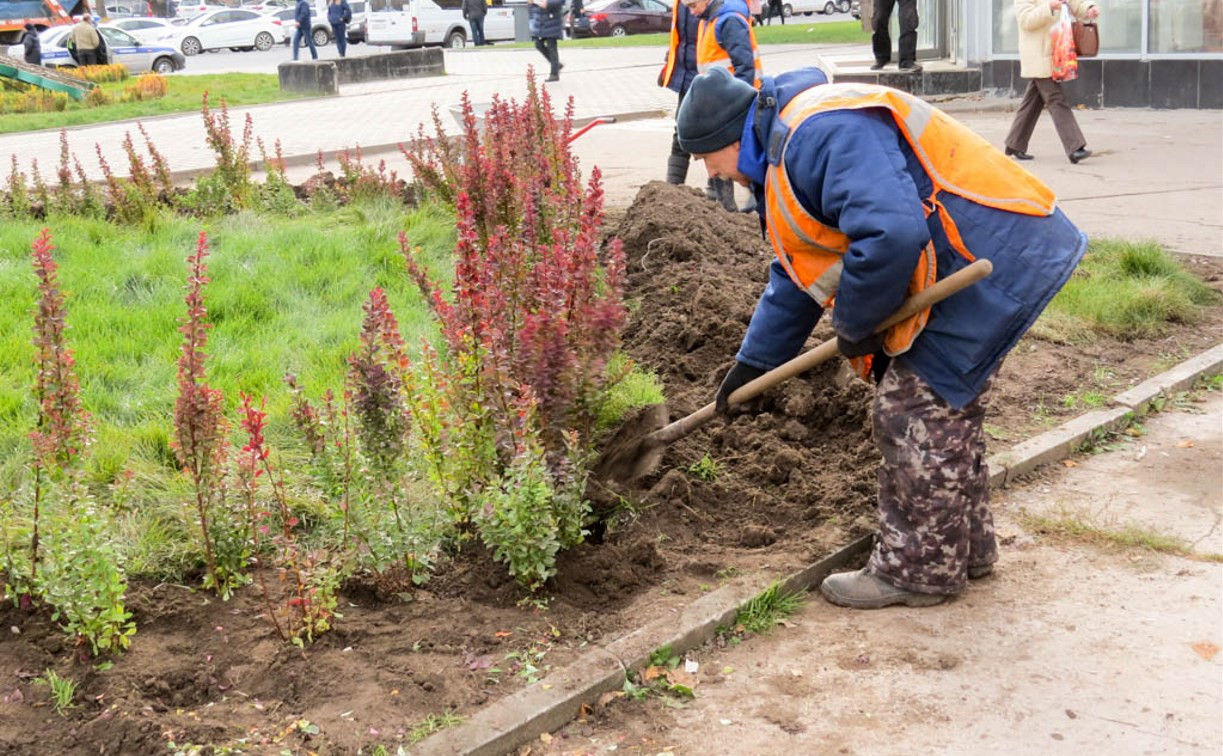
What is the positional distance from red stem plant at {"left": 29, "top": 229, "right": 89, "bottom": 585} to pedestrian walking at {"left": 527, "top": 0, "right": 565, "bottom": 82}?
19351 millimetres

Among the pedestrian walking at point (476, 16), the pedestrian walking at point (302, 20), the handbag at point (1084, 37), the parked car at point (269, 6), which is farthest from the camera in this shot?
the parked car at point (269, 6)

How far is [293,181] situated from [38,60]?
70.2 feet

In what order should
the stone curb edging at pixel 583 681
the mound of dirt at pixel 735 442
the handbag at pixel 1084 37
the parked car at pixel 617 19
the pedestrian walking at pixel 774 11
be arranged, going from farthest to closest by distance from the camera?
the pedestrian walking at pixel 774 11, the parked car at pixel 617 19, the handbag at pixel 1084 37, the mound of dirt at pixel 735 442, the stone curb edging at pixel 583 681

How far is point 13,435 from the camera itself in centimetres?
502

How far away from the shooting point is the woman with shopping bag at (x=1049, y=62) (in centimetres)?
1152

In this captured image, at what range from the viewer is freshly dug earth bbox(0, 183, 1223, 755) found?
3.37m

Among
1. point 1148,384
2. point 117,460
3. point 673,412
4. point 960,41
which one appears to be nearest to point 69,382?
point 117,460

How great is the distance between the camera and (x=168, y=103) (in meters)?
21.6

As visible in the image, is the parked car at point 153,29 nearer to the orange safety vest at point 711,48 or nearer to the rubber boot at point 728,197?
the orange safety vest at point 711,48

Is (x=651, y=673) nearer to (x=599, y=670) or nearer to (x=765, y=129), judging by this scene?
(x=599, y=670)

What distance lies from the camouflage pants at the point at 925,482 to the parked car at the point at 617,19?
4074 cm

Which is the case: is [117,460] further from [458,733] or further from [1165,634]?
[1165,634]

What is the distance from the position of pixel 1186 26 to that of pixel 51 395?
1453 cm

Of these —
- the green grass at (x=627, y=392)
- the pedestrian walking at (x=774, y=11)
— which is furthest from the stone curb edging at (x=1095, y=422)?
the pedestrian walking at (x=774, y=11)
